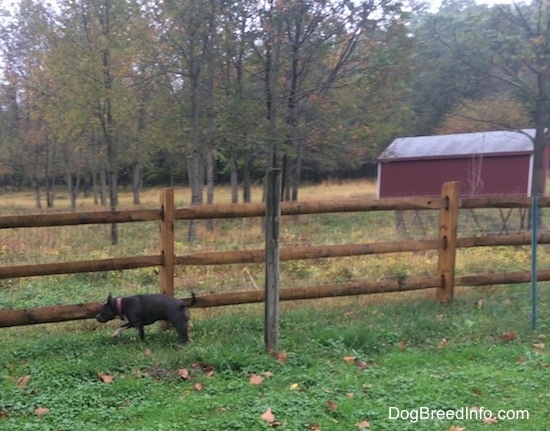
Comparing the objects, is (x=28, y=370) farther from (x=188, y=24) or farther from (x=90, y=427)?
(x=188, y=24)

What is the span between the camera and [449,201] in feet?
19.9

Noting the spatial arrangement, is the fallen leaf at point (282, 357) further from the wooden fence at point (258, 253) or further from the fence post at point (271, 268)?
the wooden fence at point (258, 253)

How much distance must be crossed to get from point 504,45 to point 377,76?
4.37 m

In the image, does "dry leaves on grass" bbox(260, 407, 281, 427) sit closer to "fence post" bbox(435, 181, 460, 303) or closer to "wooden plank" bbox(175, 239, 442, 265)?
"wooden plank" bbox(175, 239, 442, 265)

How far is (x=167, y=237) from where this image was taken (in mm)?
5098

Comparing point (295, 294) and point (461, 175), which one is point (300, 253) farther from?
point (461, 175)

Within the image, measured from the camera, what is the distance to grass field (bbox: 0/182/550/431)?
342 centimetres

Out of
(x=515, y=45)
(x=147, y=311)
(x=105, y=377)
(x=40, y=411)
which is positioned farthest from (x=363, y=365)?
(x=515, y=45)

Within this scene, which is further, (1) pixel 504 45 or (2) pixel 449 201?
(1) pixel 504 45

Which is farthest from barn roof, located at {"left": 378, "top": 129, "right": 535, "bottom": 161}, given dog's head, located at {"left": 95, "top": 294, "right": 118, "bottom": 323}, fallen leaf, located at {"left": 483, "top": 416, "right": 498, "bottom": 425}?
fallen leaf, located at {"left": 483, "top": 416, "right": 498, "bottom": 425}

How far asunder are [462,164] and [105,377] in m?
24.3

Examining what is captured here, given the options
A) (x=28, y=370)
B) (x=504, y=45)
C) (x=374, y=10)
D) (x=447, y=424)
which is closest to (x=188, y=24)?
(x=374, y=10)

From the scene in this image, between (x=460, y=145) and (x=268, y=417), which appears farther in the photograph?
(x=460, y=145)

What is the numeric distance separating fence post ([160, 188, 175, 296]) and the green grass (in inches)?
22.1
